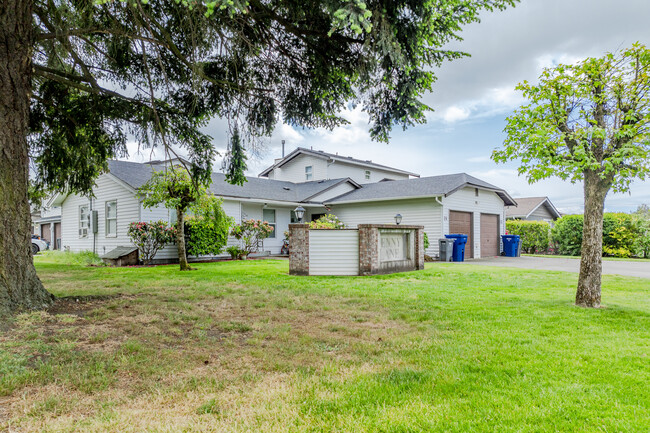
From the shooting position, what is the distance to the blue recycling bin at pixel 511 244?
19.3 m

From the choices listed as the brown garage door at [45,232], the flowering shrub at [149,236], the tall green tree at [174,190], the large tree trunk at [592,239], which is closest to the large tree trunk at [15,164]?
the tall green tree at [174,190]

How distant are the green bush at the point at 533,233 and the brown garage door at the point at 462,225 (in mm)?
6576

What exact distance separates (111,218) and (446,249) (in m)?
14.0

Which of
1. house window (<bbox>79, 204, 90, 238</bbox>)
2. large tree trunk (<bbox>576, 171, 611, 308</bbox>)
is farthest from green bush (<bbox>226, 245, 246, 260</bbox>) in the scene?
large tree trunk (<bbox>576, 171, 611, 308</bbox>)

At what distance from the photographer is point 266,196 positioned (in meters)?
18.2

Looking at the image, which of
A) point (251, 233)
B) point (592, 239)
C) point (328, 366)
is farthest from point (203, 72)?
point (251, 233)

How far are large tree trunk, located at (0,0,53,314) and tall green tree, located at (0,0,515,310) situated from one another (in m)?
0.01

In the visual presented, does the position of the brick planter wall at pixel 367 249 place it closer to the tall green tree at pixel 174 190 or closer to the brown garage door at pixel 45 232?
the tall green tree at pixel 174 190

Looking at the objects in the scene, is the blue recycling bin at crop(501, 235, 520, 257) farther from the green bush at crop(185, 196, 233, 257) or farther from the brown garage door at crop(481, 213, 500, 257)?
the green bush at crop(185, 196, 233, 257)

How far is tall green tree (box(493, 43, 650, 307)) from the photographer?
5.38 m

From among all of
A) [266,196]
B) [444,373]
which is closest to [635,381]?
[444,373]

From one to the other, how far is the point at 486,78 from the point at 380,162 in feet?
67.4

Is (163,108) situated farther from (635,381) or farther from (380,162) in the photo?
(380,162)

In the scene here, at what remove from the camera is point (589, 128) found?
532 cm
